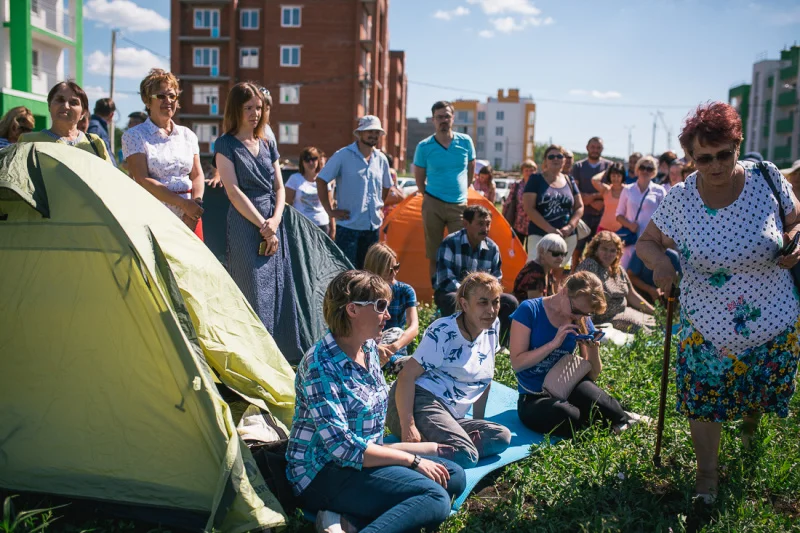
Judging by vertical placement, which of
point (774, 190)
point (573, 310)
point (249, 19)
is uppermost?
point (249, 19)

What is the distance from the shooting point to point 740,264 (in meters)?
3.26

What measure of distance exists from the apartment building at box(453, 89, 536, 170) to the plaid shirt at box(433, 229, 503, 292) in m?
92.9

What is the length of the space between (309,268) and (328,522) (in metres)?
2.73

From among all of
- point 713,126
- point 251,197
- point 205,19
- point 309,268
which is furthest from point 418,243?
point 205,19

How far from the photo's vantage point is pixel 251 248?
4.59 meters

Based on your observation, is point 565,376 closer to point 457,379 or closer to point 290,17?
point 457,379

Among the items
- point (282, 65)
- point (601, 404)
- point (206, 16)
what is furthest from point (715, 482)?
point (206, 16)

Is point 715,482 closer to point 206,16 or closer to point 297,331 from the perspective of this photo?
point 297,331

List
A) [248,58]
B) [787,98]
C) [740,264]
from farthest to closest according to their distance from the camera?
[787,98]
[248,58]
[740,264]

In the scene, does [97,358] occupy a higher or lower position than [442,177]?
lower

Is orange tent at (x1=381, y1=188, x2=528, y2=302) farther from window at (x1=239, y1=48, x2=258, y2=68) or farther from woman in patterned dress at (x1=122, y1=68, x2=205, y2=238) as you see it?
window at (x1=239, y1=48, x2=258, y2=68)

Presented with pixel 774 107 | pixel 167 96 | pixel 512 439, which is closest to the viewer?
pixel 512 439

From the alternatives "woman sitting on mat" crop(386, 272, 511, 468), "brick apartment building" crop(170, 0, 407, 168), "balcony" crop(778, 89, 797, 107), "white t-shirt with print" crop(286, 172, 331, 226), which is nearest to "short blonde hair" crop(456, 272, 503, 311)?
"woman sitting on mat" crop(386, 272, 511, 468)

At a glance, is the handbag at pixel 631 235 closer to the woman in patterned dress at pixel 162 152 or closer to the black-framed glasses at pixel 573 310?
the black-framed glasses at pixel 573 310
